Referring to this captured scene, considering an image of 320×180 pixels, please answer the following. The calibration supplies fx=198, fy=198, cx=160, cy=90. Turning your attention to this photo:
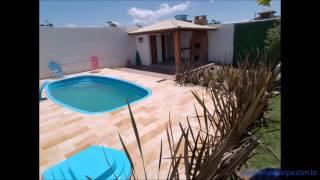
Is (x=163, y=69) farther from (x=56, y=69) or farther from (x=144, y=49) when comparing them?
(x=56, y=69)

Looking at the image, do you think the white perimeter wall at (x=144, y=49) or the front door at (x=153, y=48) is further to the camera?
the front door at (x=153, y=48)

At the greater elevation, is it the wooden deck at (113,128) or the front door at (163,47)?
the front door at (163,47)

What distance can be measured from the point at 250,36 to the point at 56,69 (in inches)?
558

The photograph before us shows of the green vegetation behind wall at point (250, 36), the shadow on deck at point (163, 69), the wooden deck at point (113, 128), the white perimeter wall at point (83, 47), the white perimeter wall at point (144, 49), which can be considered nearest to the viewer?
the wooden deck at point (113, 128)

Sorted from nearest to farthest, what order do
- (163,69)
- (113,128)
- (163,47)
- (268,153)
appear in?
1. (268,153)
2. (113,128)
3. (163,69)
4. (163,47)

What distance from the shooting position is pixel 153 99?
823cm

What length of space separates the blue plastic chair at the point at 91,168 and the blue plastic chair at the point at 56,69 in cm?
1117

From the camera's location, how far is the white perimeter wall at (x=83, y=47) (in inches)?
558

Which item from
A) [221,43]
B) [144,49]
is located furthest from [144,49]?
[221,43]

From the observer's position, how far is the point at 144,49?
17516 mm

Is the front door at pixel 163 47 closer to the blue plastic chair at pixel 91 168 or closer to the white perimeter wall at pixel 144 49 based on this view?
the white perimeter wall at pixel 144 49

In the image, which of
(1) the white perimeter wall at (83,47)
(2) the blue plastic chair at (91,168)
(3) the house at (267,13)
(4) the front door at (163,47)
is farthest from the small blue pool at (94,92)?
(3) the house at (267,13)
